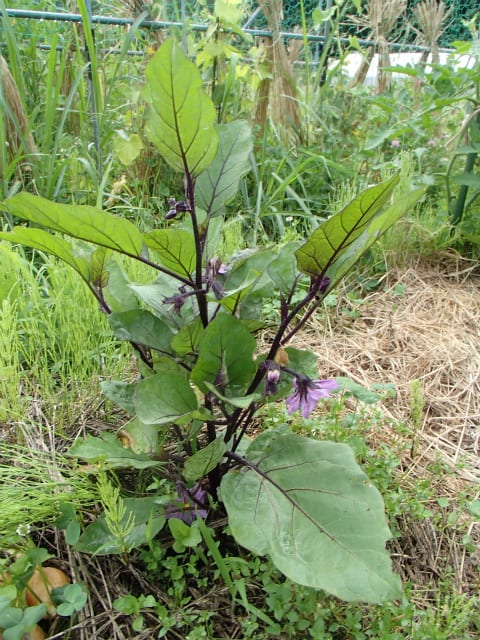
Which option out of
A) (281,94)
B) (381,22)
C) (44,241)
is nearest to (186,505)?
(44,241)

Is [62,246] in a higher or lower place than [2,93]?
lower

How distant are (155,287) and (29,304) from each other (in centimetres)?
81

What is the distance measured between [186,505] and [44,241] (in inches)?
22.0

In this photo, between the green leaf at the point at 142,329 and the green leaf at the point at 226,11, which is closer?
the green leaf at the point at 142,329

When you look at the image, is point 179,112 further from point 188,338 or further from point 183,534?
point 183,534

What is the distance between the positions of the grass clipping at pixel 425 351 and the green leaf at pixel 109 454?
68cm

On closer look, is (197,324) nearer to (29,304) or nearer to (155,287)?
(155,287)

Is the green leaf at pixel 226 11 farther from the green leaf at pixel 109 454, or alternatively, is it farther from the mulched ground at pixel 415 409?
the green leaf at pixel 109 454

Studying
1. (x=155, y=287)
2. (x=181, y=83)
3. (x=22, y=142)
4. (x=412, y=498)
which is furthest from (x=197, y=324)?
(x=22, y=142)

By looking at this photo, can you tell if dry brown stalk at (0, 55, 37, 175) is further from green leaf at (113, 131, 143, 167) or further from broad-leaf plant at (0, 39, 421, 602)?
broad-leaf plant at (0, 39, 421, 602)

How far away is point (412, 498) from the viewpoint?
1236 millimetres

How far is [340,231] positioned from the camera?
0.84 meters

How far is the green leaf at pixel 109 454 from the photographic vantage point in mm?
953

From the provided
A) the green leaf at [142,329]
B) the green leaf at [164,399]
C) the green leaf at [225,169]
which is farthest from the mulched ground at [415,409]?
the green leaf at [225,169]
